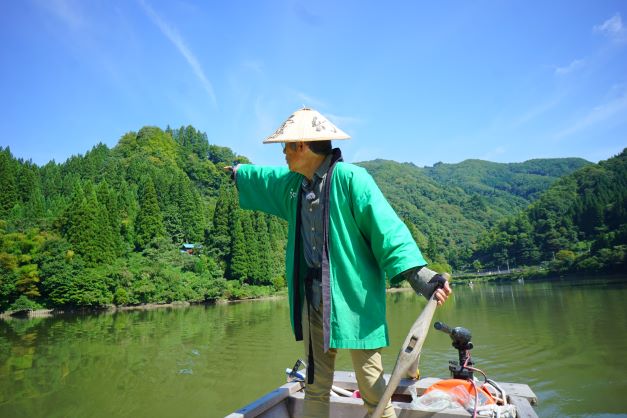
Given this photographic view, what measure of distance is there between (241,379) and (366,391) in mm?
8010

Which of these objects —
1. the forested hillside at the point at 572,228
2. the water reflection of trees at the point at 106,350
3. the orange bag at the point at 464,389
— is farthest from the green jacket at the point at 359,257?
A: the forested hillside at the point at 572,228

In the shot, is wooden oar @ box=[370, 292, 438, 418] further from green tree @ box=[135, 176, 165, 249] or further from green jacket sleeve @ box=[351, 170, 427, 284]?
green tree @ box=[135, 176, 165, 249]

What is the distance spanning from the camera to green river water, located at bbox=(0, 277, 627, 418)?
7473mm

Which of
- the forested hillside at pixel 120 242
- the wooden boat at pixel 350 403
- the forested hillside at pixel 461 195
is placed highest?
the forested hillside at pixel 461 195

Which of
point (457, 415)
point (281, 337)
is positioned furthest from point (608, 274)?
point (457, 415)

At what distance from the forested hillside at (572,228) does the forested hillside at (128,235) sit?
350 centimetres

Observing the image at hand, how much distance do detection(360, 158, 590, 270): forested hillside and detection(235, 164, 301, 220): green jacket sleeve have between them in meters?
66.6

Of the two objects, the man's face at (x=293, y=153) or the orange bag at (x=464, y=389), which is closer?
the man's face at (x=293, y=153)

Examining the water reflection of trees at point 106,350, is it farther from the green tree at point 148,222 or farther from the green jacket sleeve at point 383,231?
the green tree at point 148,222

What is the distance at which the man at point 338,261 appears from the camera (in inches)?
78.2

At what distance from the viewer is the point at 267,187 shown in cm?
265

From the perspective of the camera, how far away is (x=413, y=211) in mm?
109000

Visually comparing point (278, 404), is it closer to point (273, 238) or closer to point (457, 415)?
point (457, 415)

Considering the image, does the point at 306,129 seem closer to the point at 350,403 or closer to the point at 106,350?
the point at 350,403
